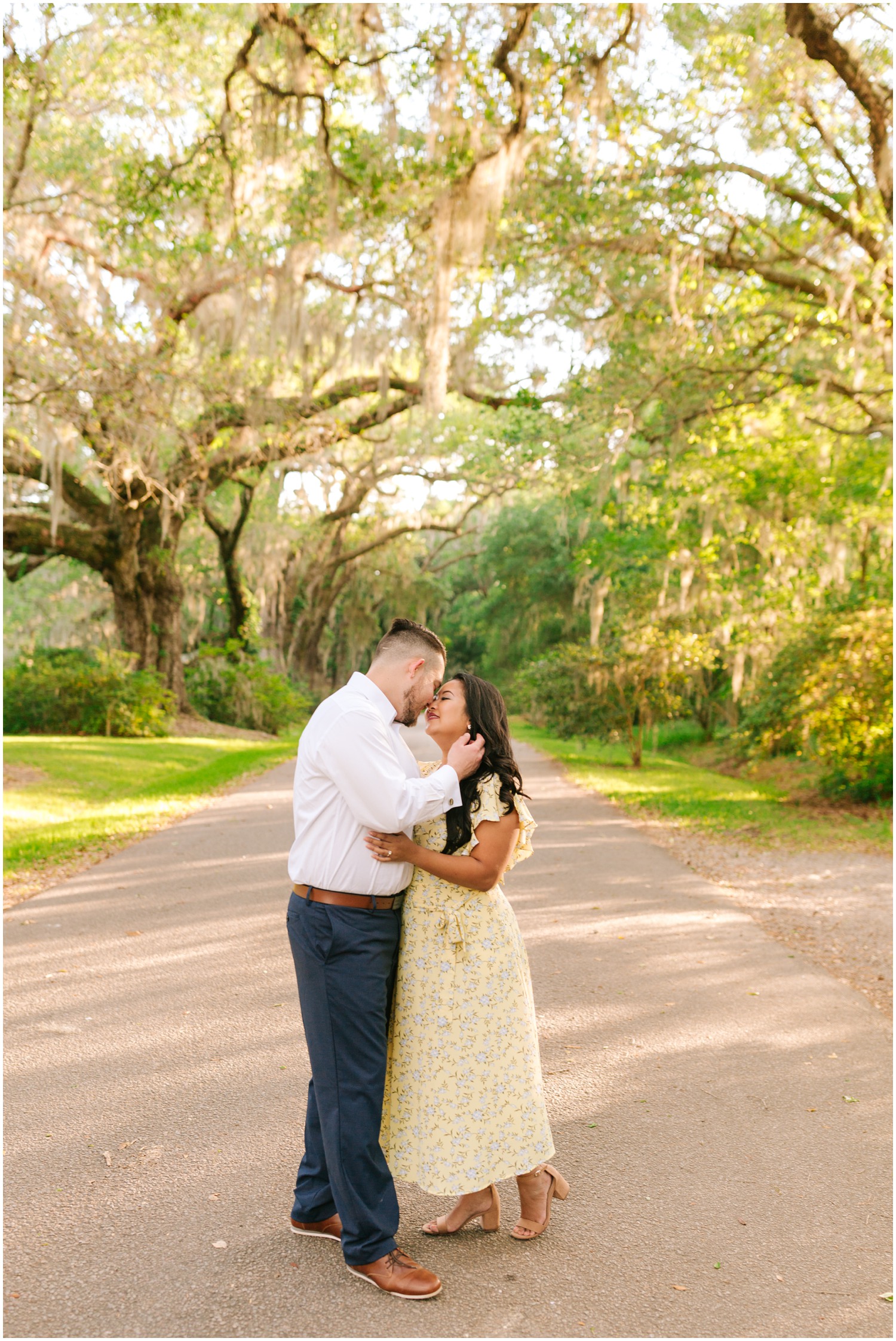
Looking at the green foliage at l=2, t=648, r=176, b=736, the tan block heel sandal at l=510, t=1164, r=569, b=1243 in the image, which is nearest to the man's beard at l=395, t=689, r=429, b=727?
the tan block heel sandal at l=510, t=1164, r=569, b=1243

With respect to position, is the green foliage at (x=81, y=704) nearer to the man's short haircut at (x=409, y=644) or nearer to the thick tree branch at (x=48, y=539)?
the thick tree branch at (x=48, y=539)

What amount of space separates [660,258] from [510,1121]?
37.0ft

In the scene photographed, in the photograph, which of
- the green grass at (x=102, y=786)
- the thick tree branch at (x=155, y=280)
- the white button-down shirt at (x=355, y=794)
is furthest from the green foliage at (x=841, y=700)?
the white button-down shirt at (x=355, y=794)

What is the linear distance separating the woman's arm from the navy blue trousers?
21 centimetres

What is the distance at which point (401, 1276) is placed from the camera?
2.98 metres

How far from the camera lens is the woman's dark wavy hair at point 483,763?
129 inches

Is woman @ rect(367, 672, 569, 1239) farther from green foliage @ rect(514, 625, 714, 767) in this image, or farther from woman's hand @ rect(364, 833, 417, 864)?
green foliage @ rect(514, 625, 714, 767)

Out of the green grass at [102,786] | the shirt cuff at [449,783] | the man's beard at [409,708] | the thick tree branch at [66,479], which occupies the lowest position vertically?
the green grass at [102,786]

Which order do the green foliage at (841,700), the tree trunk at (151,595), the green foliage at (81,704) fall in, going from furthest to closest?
the tree trunk at (151,595) < the green foliage at (81,704) < the green foliage at (841,700)

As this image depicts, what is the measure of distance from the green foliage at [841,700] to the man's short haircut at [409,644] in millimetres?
10578

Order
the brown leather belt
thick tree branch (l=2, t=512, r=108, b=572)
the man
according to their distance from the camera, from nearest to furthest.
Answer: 1. the man
2. the brown leather belt
3. thick tree branch (l=2, t=512, r=108, b=572)

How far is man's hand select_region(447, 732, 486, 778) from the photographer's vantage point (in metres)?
3.19

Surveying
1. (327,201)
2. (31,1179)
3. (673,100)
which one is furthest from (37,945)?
(673,100)

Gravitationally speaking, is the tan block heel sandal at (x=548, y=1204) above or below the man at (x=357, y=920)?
below
